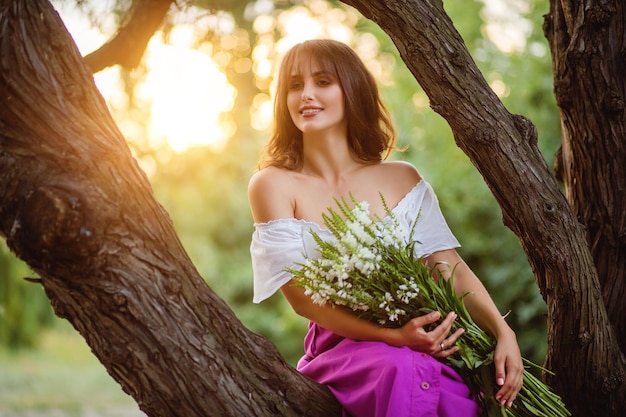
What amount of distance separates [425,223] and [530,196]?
0.46 metres

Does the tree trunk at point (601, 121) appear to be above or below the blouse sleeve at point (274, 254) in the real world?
above

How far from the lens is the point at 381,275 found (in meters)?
2.33

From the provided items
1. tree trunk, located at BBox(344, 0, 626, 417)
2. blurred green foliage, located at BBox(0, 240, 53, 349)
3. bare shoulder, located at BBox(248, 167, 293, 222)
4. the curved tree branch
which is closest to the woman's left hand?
tree trunk, located at BBox(344, 0, 626, 417)

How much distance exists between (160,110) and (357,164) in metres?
9.81

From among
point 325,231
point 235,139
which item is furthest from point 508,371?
point 235,139

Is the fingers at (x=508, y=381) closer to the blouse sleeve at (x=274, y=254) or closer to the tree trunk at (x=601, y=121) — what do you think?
the tree trunk at (x=601, y=121)

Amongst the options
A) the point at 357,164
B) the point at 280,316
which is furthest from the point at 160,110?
the point at 357,164

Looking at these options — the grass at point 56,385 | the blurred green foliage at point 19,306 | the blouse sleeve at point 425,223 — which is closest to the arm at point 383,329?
the blouse sleeve at point 425,223

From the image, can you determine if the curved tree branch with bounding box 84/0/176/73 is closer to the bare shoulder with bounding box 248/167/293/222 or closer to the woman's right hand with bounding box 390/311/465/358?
the bare shoulder with bounding box 248/167/293/222

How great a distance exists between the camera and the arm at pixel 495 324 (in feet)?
7.93

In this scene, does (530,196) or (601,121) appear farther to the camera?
(601,121)

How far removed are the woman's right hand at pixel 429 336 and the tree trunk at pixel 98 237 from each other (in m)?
0.55

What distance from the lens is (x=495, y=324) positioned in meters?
2.60

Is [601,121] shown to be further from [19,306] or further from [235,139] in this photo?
[235,139]
